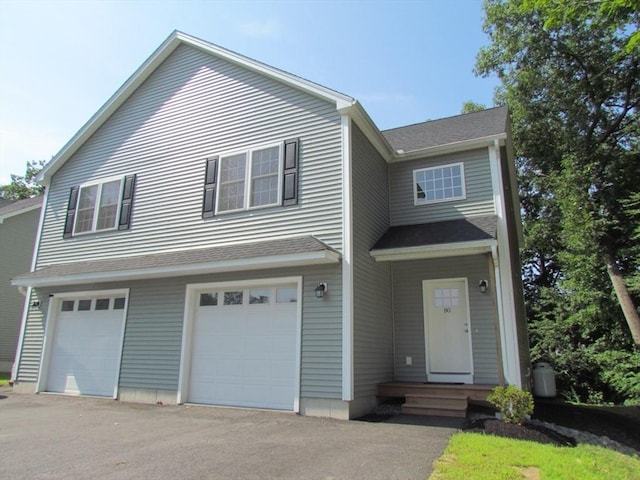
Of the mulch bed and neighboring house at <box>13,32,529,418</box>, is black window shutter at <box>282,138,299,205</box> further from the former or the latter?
the mulch bed

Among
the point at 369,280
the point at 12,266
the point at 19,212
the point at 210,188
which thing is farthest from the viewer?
the point at 19,212

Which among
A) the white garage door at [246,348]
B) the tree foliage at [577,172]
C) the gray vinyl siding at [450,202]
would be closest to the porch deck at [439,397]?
the white garage door at [246,348]

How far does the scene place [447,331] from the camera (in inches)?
362

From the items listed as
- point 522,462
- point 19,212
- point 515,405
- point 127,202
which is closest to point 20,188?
point 19,212

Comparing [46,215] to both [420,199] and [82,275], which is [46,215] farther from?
[420,199]

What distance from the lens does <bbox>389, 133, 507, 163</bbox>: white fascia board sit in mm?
9406

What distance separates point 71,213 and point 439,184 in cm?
967

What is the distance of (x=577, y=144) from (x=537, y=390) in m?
10.3

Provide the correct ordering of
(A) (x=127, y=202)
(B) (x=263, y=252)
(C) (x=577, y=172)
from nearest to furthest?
1. (B) (x=263, y=252)
2. (A) (x=127, y=202)
3. (C) (x=577, y=172)

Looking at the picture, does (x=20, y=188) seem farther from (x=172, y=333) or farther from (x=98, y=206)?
(x=172, y=333)

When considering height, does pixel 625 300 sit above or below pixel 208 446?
above

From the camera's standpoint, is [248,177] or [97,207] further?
[97,207]

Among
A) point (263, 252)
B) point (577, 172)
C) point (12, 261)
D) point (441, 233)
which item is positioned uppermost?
point (577, 172)

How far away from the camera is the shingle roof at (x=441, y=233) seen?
8.22m
